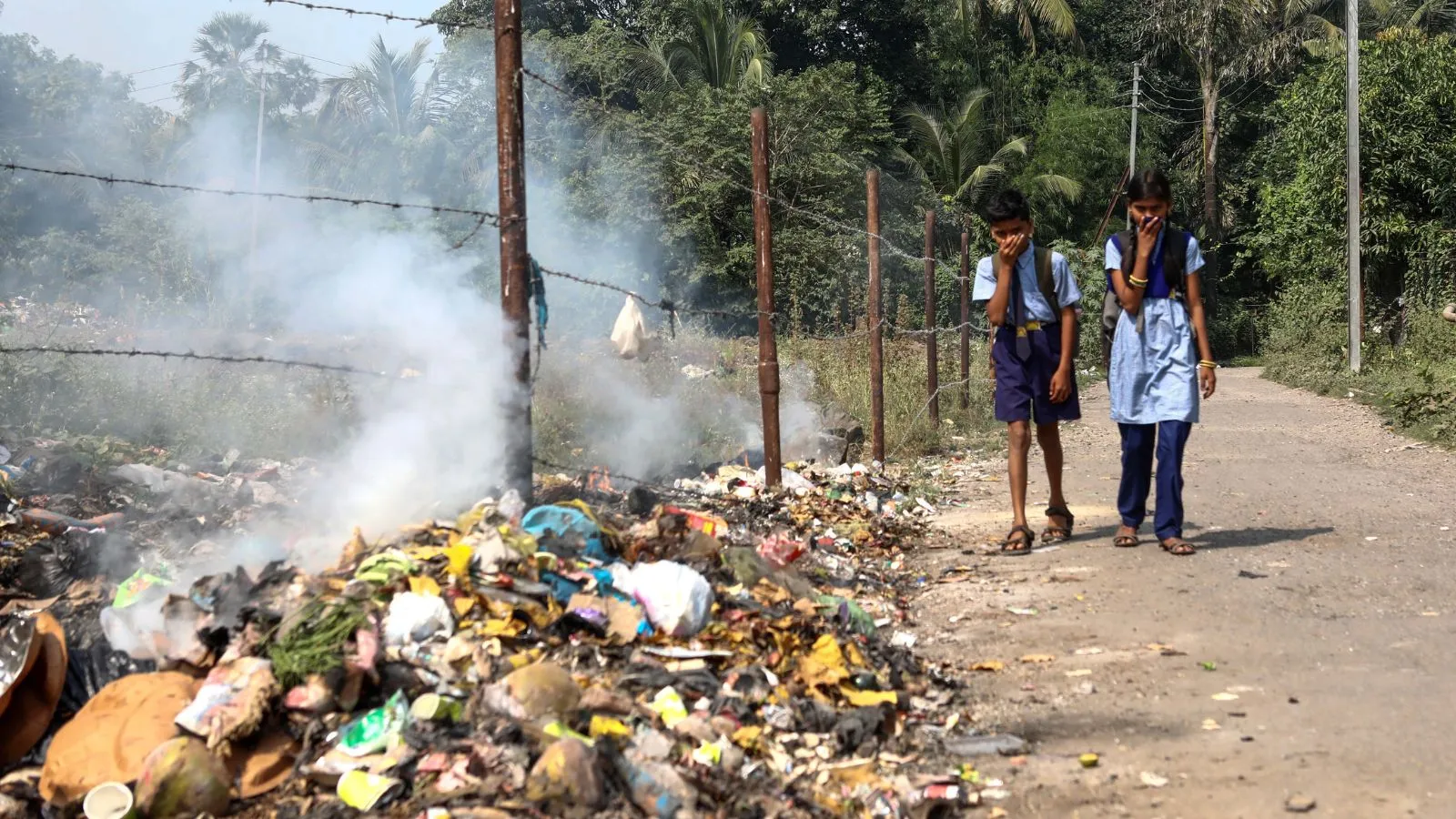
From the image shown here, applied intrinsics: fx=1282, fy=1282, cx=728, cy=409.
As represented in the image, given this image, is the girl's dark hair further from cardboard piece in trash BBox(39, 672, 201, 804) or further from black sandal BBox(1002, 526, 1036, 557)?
cardboard piece in trash BBox(39, 672, 201, 804)

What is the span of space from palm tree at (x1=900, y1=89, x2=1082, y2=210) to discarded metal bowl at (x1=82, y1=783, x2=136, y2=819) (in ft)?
95.8

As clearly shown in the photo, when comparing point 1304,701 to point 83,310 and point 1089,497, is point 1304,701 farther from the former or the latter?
point 83,310

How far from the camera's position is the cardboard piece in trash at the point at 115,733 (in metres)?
3.49

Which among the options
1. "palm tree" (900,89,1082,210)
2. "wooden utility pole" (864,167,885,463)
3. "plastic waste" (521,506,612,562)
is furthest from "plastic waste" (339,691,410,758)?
"palm tree" (900,89,1082,210)

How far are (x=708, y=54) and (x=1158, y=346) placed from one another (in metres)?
23.2

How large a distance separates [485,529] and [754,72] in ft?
74.2

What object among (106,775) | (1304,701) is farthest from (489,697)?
(1304,701)

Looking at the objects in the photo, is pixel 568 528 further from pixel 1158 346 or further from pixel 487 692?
pixel 1158 346

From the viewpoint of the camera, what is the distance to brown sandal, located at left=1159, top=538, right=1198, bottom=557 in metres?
5.58

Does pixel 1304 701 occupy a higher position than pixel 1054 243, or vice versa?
pixel 1054 243

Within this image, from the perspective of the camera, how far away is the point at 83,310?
46.1 feet

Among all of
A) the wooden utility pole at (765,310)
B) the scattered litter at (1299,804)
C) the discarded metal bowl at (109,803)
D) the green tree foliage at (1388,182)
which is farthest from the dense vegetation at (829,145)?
the scattered litter at (1299,804)

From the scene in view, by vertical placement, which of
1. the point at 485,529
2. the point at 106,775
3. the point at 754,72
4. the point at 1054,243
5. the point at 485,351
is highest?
the point at 754,72

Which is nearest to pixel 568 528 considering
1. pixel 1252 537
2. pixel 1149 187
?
pixel 1149 187
